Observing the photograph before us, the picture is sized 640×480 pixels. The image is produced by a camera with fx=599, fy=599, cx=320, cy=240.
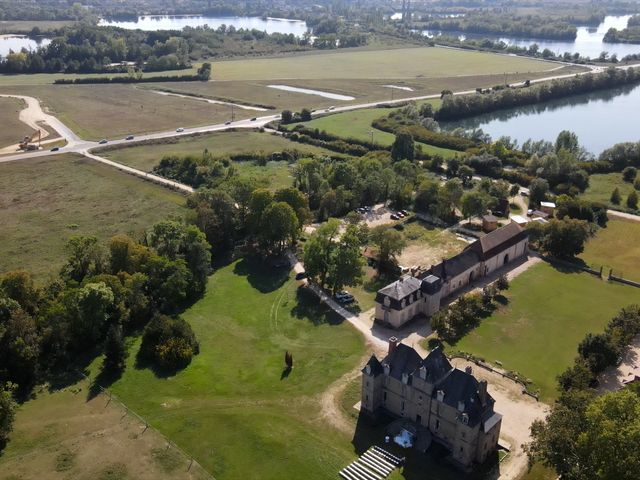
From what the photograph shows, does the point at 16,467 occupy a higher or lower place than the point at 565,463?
lower

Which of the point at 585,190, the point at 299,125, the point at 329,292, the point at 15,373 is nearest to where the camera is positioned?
the point at 15,373

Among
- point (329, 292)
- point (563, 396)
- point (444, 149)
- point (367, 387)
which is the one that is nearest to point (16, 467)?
point (367, 387)

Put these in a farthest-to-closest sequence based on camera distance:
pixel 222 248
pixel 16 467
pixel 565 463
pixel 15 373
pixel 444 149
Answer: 1. pixel 444 149
2. pixel 222 248
3. pixel 15 373
4. pixel 16 467
5. pixel 565 463

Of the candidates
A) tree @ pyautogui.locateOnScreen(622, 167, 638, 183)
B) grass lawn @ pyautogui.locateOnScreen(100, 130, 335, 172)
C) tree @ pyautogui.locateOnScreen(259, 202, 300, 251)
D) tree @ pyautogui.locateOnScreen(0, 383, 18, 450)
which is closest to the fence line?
tree @ pyautogui.locateOnScreen(0, 383, 18, 450)

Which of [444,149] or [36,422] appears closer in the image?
[36,422]

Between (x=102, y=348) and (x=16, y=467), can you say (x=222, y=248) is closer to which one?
(x=102, y=348)

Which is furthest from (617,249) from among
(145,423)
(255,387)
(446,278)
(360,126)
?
(360,126)

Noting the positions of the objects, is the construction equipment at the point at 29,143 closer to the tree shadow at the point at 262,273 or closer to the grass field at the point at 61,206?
the grass field at the point at 61,206
